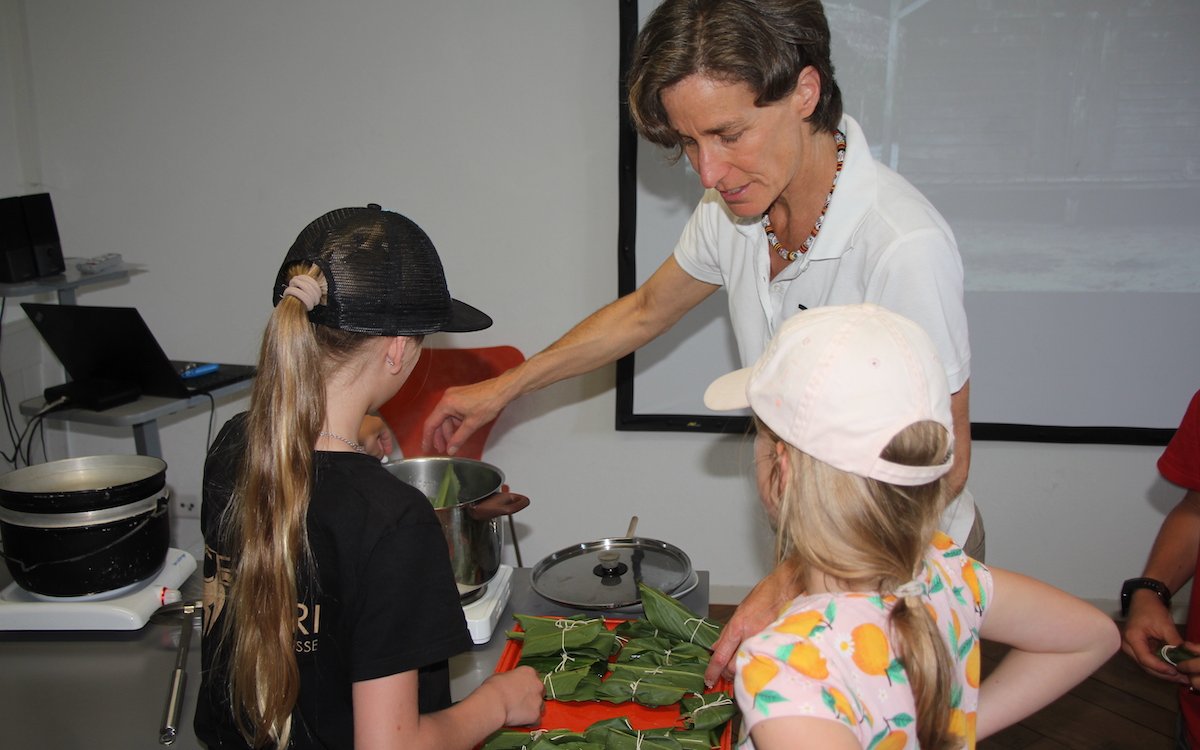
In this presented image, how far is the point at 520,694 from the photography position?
129cm

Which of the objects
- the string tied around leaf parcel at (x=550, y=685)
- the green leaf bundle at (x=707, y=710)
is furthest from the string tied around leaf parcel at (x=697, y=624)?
the string tied around leaf parcel at (x=550, y=685)

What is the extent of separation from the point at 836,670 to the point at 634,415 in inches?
88.7

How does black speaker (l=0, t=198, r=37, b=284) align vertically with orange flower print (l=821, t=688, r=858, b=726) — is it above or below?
above

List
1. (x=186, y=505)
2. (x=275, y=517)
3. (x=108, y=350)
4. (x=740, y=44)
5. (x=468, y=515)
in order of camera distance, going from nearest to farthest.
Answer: (x=275, y=517) < (x=740, y=44) < (x=468, y=515) < (x=108, y=350) < (x=186, y=505)

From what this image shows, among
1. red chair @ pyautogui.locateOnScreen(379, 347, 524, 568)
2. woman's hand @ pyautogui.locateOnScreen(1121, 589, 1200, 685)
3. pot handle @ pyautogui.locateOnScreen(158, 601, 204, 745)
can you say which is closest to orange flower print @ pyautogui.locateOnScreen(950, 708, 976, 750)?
woman's hand @ pyautogui.locateOnScreen(1121, 589, 1200, 685)

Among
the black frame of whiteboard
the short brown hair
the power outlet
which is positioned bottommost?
the power outlet

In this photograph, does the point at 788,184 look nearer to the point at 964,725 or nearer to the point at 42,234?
the point at 964,725

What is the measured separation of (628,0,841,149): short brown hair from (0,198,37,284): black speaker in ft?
6.62

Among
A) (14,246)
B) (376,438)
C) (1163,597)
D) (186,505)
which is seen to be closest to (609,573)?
(376,438)

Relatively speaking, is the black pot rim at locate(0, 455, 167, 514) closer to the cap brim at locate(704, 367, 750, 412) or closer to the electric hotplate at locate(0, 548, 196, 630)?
the electric hotplate at locate(0, 548, 196, 630)

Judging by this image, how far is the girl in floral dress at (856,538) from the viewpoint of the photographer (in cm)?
90

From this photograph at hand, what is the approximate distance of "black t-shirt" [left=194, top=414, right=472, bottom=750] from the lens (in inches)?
42.0

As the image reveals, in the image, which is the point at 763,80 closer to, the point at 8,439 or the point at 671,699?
the point at 671,699

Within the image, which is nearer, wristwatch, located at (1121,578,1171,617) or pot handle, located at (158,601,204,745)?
pot handle, located at (158,601,204,745)
